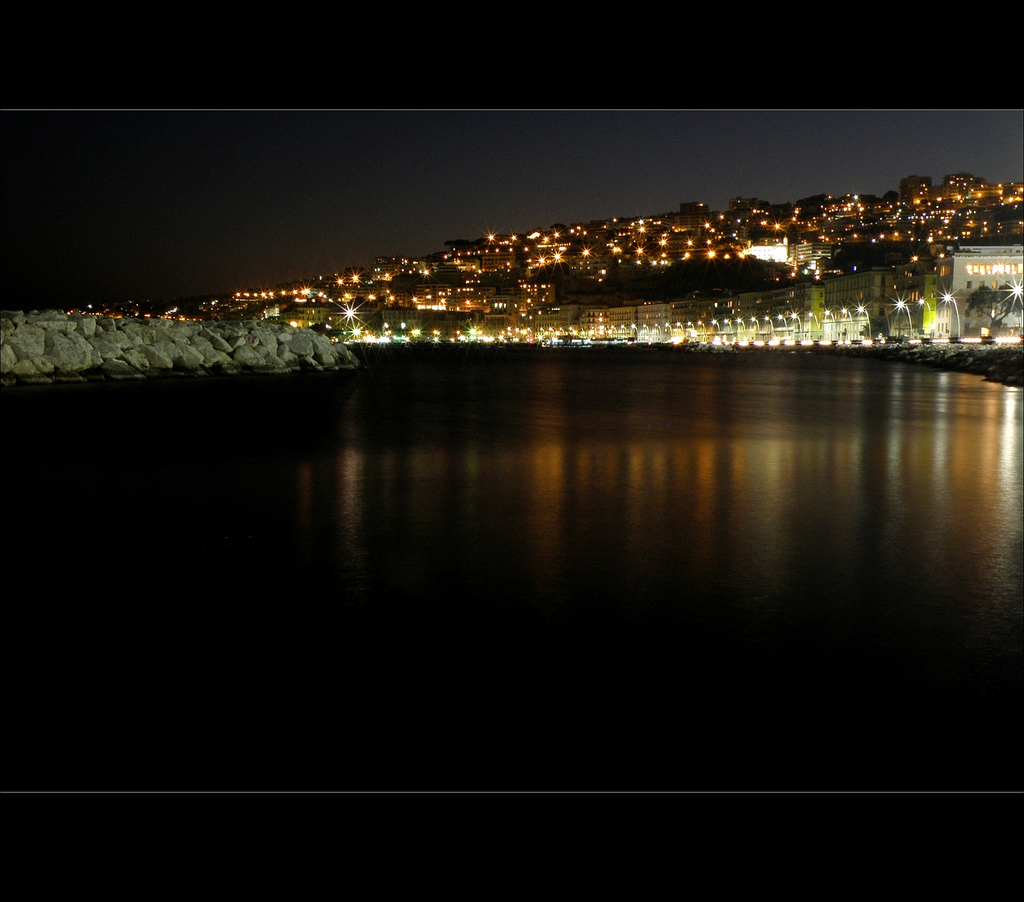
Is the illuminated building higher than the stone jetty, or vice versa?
the illuminated building

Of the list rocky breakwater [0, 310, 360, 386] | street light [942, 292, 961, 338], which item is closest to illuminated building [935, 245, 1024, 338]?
street light [942, 292, 961, 338]

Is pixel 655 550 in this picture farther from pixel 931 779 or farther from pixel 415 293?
pixel 415 293

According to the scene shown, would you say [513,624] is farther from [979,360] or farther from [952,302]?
[952,302]

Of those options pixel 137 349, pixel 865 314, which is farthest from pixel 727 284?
pixel 137 349

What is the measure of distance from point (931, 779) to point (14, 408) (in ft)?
47.0

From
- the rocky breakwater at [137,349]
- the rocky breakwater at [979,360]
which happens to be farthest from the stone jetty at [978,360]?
the rocky breakwater at [137,349]

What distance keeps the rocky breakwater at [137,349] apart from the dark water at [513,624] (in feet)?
44.1

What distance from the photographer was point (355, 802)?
231 cm

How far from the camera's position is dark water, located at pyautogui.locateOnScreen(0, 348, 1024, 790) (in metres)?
2.52

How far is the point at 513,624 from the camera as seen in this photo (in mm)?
3535

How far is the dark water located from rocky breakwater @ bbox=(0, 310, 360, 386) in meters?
13.5

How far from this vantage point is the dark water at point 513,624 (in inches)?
99.3

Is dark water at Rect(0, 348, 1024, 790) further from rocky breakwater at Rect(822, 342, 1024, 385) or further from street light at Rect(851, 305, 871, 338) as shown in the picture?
street light at Rect(851, 305, 871, 338)

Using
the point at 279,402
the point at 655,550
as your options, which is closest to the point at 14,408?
the point at 279,402
